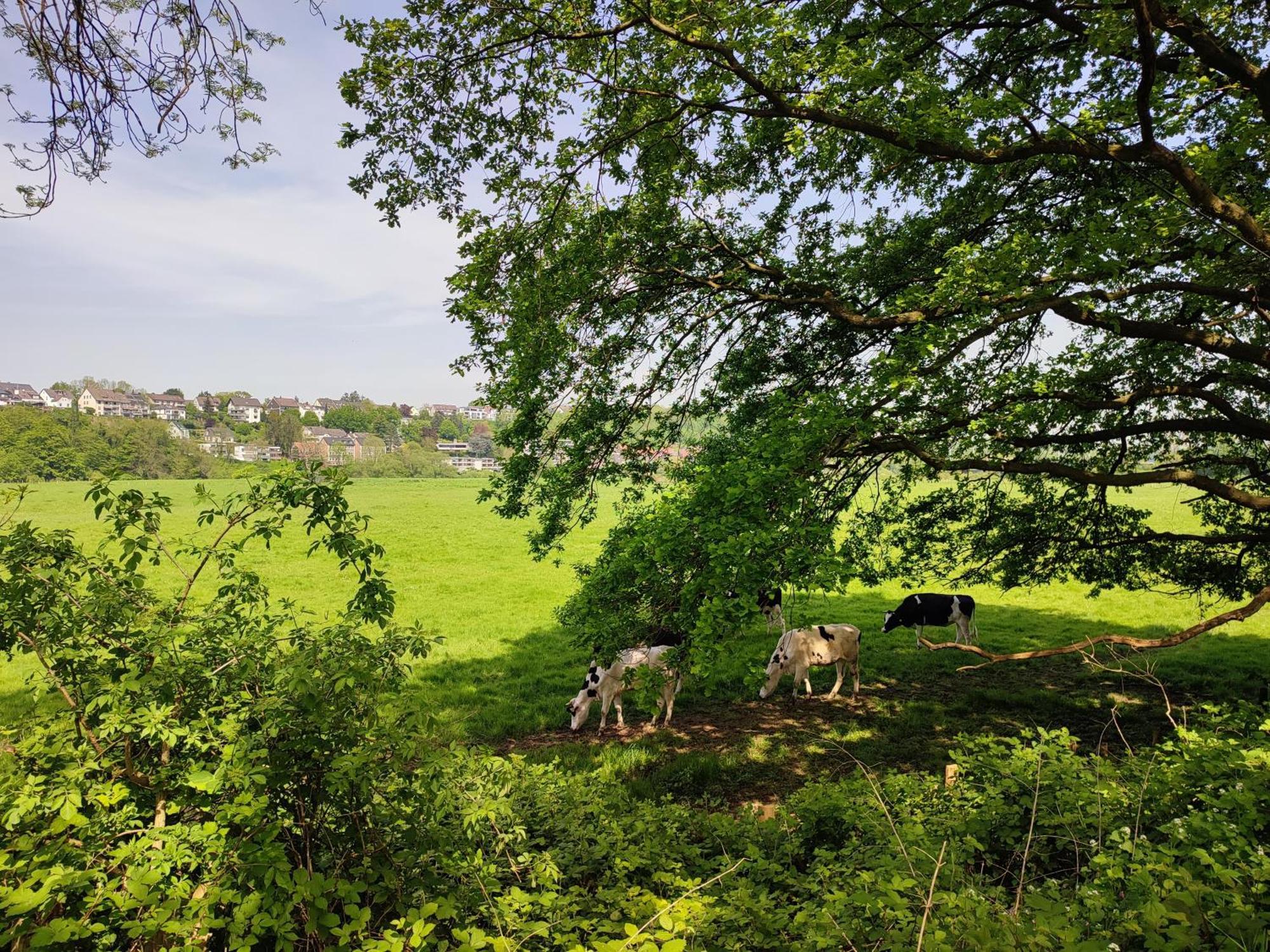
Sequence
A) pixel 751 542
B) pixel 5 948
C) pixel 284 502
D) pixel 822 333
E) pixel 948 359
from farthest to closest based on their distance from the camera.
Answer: pixel 822 333
pixel 948 359
pixel 751 542
pixel 284 502
pixel 5 948

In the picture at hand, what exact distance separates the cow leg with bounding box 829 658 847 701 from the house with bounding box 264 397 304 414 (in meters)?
168

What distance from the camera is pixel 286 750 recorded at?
308cm

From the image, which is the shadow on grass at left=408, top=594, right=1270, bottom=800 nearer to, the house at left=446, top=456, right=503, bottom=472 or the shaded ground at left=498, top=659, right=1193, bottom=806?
the shaded ground at left=498, top=659, right=1193, bottom=806

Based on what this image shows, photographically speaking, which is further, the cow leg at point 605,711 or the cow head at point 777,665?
the cow head at point 777,665

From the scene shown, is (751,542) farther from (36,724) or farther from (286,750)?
(36,724)

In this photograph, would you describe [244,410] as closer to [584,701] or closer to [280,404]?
[280,404]

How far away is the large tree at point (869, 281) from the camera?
515 centimetres

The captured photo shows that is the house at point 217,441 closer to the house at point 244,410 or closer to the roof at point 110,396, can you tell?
the roof at point 110,396

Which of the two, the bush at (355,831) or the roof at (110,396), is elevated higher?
the roof at (110,396)

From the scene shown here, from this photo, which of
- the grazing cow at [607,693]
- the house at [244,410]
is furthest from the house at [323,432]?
the grazing cow at [607,693]

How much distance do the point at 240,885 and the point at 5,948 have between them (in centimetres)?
75

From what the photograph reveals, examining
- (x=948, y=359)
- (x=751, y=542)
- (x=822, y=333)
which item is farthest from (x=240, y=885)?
(x=822, y=333)

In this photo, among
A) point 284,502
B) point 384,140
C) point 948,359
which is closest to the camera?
point 284,502

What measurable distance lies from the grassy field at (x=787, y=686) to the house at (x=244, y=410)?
15589 cm
